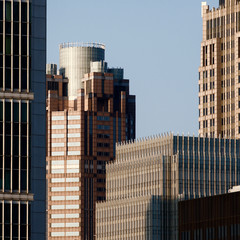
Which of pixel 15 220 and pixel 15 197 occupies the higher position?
pixel 15 197

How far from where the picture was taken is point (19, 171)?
198125 millimetres

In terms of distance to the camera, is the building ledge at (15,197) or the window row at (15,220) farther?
the building ledge at (15,197)

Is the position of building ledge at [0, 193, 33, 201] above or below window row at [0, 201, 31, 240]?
above

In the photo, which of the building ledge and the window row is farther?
the building ledge

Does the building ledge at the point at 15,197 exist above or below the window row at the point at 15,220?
above

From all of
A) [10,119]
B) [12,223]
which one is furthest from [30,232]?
[10,119]

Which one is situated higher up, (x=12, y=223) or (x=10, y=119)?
(x=10, y=119)

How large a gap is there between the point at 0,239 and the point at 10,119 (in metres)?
17.0

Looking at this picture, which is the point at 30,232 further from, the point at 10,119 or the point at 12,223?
the point at 10,119

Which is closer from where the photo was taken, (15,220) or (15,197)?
(15,220)

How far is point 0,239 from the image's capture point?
7657 inches

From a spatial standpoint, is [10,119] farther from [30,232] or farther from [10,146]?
[30,232]

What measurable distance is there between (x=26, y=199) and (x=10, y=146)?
763 centimetres

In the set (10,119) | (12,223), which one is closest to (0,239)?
(12,223)
